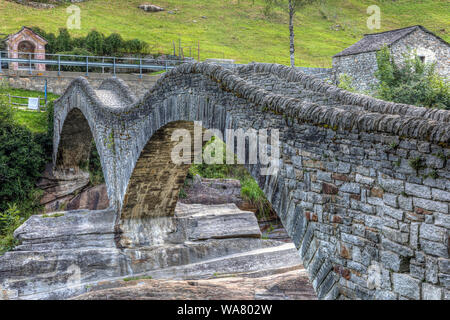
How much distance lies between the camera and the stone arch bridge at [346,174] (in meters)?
3.71

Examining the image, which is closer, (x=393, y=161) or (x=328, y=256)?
(x=393, y=161)

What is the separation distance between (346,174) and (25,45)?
1053 inches

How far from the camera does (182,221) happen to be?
12508 millimetres

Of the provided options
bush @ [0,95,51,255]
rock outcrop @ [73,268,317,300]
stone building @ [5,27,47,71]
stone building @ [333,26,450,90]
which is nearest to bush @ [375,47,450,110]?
stone building @ [333,26,450,90]

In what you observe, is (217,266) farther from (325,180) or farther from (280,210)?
(325,180)

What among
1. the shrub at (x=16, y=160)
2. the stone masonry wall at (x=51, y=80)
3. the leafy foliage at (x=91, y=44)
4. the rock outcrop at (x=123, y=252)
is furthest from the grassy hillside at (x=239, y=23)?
the rock outcrop at (x=123, y=252)

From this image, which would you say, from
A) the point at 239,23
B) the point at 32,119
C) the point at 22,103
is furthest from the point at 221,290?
the point at 239,23

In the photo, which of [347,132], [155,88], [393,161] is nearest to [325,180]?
[347,132]

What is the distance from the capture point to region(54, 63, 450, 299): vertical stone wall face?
3.70 m

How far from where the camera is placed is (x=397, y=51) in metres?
19.7

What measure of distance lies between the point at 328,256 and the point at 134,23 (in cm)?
4077

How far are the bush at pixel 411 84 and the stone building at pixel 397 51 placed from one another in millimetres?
1085

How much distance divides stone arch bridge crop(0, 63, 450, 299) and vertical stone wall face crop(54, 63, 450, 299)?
1 centimetres

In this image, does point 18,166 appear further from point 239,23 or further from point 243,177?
point 239,23
